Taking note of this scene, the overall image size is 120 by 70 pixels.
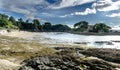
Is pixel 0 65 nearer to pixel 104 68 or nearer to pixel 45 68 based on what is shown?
pixel 45 68

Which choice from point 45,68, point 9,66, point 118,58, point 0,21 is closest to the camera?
point 45,68

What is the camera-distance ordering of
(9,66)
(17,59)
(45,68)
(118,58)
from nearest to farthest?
(45,68), (9,66), (17,59), (118,58)

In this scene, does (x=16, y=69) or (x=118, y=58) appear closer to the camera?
(x=16, y=69)

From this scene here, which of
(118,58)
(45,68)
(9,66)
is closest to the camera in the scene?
(45,68)

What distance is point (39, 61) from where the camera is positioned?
105ft

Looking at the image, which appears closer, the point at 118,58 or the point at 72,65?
the point at 72,65

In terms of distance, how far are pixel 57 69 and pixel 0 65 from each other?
7839mm

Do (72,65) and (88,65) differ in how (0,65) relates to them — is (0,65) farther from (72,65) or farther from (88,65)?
(88,65)

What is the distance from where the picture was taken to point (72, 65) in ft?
103

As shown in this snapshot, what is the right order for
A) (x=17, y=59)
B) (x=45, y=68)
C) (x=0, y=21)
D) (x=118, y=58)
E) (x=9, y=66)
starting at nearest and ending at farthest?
(x=45, y=68) < (x=9, y=66) < (x=17, y=59) < (x=118, y=58) < (x=0, y=21)

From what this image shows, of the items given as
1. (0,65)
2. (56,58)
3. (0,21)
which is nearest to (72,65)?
(56,58)

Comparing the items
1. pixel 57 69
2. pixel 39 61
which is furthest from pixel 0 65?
pixel 57 69

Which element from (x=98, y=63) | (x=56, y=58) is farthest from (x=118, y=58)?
(x=56, y=58)

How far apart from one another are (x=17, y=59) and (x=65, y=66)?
424 inches
